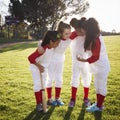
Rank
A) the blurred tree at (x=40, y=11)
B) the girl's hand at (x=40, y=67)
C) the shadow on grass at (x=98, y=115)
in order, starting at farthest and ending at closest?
the blurred tree at (x=40, y=11)
the girl's hand at (x=40, y=67)
the shadow on grass at (x=98, y=115)

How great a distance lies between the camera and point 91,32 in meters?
5.58

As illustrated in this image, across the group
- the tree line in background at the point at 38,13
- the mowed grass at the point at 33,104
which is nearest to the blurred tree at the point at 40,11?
the tree line in background at the point at 38,13

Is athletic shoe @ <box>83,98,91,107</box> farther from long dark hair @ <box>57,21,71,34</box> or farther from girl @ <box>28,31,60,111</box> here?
long dark hair @ <box>57,21,71,34</box>

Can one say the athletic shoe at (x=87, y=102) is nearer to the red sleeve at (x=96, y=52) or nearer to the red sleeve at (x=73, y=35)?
the red sleeve at (x=96, y=52)

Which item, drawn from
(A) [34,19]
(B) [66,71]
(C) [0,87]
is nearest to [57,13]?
(A) [34,19]

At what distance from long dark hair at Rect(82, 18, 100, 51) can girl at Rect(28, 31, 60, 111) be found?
2.14ft

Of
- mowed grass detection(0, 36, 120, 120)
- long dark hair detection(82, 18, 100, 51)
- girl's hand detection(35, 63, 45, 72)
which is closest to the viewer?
long dark hair detection(82, 18, 100, 51)

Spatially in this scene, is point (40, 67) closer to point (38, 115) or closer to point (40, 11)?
point (38, 115)

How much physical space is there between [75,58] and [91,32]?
0.93 meters

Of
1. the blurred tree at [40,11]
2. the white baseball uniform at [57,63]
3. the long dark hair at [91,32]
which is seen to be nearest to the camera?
the long dark hair at [91,32]

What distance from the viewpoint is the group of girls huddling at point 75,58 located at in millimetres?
5633

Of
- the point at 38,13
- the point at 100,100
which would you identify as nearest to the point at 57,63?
the point at 100,100

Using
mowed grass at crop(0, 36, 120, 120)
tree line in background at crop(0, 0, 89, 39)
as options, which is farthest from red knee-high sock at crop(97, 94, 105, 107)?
tree line in background at crop(0, 0, 89, 39)

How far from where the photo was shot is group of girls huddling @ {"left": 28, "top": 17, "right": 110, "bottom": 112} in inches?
222
